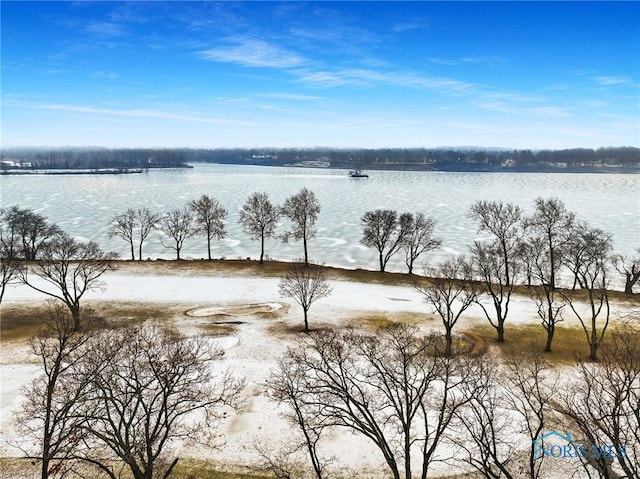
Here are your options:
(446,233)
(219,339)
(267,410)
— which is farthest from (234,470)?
(446,233)

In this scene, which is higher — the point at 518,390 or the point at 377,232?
the point at 377,232

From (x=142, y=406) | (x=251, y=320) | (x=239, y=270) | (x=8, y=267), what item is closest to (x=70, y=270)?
(x=8, y=267)

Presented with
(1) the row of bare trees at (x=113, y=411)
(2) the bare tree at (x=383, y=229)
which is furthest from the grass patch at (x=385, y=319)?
(1) the row of bare trees at (x=113, y=411)

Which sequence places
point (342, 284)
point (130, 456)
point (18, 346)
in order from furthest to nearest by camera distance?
point (342, 284) < point (18, 346) < point (130, 456)

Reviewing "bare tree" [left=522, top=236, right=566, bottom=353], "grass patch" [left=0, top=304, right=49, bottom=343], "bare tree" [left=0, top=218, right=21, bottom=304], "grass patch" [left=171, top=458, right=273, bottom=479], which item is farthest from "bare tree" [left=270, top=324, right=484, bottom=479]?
"bare tree" [left=0, top=218, right=21, bottom=304]

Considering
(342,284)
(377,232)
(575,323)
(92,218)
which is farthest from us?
(92,218)

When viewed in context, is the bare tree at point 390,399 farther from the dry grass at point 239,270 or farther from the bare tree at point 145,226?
the bare tree at point 145,226

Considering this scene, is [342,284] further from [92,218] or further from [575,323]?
[92,218]
